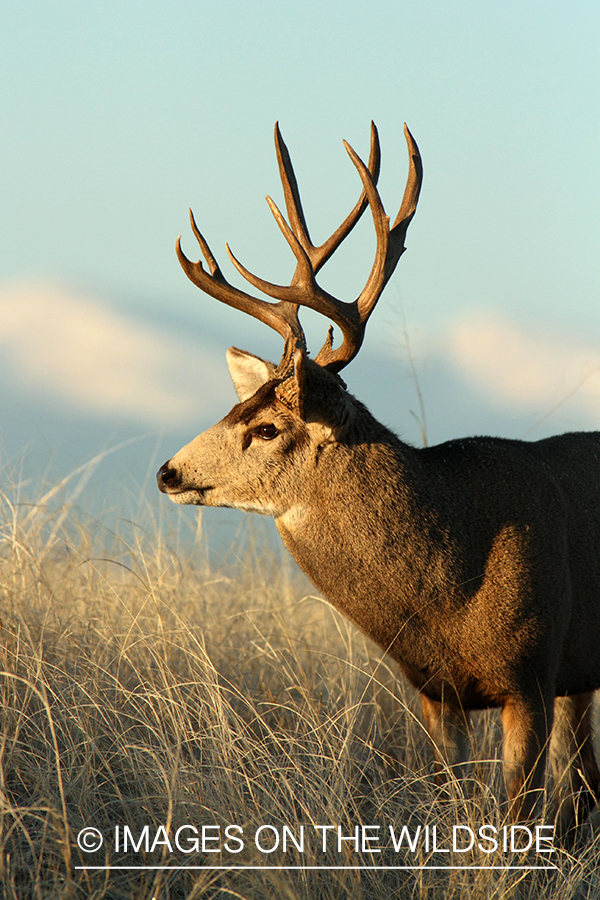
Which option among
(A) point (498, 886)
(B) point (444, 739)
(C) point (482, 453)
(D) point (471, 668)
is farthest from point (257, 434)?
(A) point (498, 886)

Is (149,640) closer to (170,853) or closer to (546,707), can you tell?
(170,853)

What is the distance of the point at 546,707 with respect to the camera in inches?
161

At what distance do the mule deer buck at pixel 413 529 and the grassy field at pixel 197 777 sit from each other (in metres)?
0.46

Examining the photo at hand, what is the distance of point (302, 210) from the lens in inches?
186

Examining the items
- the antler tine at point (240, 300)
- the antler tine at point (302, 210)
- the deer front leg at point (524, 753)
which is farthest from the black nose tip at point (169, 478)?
the deer front leg at point (524, 753)

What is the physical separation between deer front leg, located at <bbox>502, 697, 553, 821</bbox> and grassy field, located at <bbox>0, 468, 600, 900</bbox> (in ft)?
0.41

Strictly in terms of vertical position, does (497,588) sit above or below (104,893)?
above

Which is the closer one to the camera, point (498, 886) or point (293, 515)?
point (498, 886)

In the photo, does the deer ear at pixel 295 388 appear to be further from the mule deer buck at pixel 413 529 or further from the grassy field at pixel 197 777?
the grassy field at pixel 197 777

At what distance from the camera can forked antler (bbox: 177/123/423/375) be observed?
429cm

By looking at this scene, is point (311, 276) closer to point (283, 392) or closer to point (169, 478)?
point (283, 392)

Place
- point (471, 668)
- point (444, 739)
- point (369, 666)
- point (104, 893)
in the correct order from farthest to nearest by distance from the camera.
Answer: point (369, 666) < point (444, 739) < point (471, 668) < point (104, 893)

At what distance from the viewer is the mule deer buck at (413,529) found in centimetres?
403

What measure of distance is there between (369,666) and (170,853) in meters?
2.86
